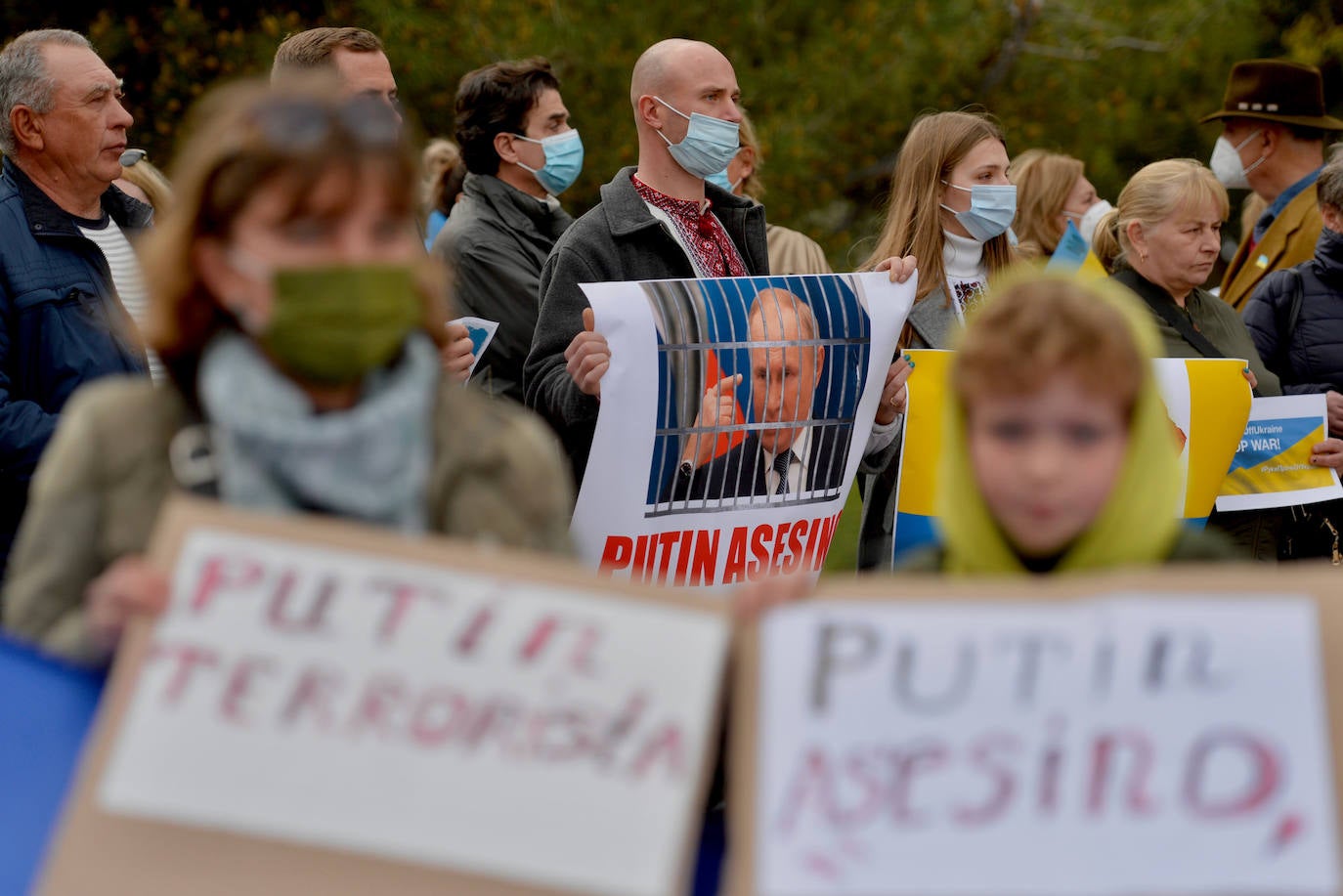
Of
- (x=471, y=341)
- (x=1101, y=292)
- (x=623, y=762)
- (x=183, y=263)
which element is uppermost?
(x=1101, y=292)

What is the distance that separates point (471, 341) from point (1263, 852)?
2.79 meters

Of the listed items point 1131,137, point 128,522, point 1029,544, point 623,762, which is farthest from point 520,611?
point 1131,137

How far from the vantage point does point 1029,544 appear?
226 cm

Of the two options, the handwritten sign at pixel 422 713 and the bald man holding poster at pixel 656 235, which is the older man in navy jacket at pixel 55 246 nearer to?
the bald man holding poster at pixel 656 235

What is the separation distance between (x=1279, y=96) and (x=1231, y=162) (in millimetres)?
364

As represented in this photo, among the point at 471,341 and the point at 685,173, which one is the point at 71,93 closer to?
the point at 471,341

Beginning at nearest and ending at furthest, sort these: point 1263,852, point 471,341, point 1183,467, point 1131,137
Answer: point 1263,852, point 471,341, point 1183,467, point 1131,137

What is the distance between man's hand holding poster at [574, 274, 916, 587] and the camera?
4047 millimetres

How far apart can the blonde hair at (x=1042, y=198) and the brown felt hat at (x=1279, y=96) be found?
0.75 m

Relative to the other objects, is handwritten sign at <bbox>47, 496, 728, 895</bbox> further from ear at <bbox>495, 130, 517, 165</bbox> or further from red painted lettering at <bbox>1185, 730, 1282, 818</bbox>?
ear at <bbox>495, 130, 517, 165</bbox>

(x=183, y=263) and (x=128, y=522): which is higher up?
(x=183, y=263)

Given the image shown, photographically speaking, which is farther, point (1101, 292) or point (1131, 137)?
point (1131, 137)

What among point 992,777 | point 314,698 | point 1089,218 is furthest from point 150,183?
point 992,777

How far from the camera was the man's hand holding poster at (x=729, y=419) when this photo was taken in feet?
13.3
